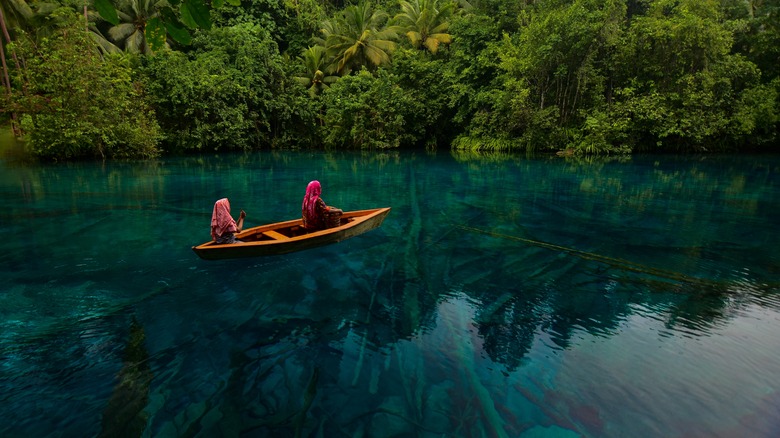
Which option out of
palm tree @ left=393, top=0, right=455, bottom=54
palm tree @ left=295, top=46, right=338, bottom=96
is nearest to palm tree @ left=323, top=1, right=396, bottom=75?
palm tree @ left=295, top=46, right=338, bottom=96

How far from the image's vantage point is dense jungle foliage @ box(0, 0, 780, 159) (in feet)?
67.1

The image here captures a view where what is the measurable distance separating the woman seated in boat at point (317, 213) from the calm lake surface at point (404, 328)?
0.56 m

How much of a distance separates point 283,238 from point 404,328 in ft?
9.83

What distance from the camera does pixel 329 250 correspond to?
7.57 m

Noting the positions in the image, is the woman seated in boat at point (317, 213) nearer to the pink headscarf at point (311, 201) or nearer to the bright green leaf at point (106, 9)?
the pink headscarf at point (311, 201)

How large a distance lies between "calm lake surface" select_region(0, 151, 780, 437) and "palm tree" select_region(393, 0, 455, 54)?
25.0m

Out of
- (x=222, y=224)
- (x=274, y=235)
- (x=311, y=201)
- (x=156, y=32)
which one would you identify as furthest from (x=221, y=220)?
(x=156, y=32)

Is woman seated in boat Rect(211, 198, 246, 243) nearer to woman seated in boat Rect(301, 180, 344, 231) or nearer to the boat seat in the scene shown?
the boat seat

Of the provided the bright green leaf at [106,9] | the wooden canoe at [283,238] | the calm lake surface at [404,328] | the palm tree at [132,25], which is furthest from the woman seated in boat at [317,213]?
the palm tree at [132,25]

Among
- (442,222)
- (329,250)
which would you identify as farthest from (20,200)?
(442,222)

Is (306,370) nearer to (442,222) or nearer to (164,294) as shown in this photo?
(164,294)

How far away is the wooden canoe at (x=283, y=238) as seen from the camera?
6156 millimetres

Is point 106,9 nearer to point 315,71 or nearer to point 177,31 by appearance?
point 177,31

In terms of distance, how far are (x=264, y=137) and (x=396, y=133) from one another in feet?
33.2
